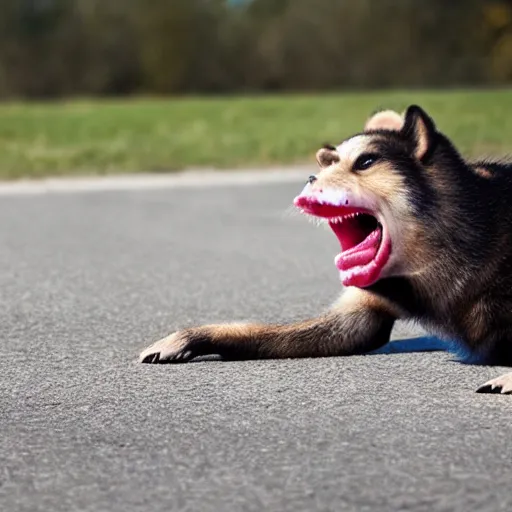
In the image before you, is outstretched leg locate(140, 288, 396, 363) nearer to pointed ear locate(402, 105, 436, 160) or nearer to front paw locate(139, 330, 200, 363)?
front paw locate(139, 330, 200, 363)

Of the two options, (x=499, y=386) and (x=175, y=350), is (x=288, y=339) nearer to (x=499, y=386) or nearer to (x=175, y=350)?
(x=175, y=350)

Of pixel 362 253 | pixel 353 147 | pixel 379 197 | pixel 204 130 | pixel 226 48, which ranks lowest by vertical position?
pixel 226 48

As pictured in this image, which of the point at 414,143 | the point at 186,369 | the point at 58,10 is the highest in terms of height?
the point at 414,143

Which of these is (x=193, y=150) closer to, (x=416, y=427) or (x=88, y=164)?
(x=88, y=164)

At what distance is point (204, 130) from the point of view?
1914 centimetres

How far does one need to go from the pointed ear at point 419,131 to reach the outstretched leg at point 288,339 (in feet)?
2.13

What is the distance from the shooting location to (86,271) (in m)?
7.79

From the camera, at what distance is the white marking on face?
14.7 feet

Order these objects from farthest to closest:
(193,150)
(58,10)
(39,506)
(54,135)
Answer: (58,10) → (54,135) → (193,150) → (39,506)

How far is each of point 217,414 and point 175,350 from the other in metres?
0.85

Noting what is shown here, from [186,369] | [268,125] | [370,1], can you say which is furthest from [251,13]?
[186,369]

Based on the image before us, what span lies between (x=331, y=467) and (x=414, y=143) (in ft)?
4.77

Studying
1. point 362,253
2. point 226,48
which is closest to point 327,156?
point 362,253

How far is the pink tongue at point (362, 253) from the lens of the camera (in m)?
4.44
